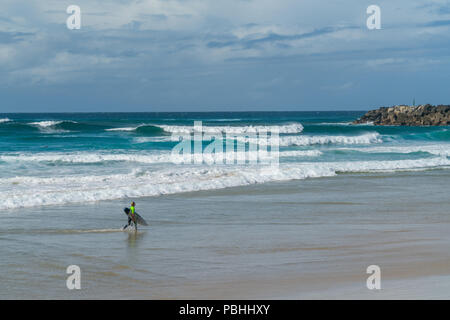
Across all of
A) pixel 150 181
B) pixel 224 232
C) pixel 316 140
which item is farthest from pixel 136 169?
pixel 316 140

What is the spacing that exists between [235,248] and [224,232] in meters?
1.16

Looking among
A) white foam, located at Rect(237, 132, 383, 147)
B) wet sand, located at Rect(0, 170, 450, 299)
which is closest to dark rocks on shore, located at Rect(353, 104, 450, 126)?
white foam, located at Rect(237, 132, 383, 147)

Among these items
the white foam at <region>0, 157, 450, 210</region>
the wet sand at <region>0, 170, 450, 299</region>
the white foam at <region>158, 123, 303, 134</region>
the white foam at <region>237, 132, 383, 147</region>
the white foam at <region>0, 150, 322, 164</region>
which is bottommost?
the wet sand at <region>0, 170, 450, 299</region>

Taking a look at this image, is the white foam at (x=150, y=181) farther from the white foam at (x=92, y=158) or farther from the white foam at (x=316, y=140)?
the white foam at (x=316, y=140)

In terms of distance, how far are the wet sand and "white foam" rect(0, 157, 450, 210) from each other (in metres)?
0.89

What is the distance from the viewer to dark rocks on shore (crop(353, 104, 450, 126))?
193ft

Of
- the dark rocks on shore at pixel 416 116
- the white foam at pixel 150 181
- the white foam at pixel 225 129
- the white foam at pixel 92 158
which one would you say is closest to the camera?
the white foam at pixel 150 181

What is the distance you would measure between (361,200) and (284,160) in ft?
36.0

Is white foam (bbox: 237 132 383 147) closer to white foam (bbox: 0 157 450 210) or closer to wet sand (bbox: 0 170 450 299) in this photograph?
white foam (bbox: 0 157 450 210)

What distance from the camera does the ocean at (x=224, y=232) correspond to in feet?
21.6

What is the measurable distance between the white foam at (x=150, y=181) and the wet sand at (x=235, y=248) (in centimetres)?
89

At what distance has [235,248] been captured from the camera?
8.40 m

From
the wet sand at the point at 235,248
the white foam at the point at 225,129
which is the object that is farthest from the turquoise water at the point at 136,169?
the white foam at the point at 225,129
